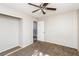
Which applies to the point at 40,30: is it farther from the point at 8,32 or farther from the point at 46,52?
the point at 8,32

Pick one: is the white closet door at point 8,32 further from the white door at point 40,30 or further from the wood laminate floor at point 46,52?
the white door at point 40,30

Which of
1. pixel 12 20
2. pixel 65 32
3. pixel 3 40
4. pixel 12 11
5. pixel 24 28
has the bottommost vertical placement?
pixel 3 40

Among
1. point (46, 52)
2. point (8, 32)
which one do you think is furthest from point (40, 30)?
point (8, 32)

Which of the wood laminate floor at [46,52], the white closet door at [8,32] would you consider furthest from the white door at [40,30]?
the white closet door at [8,32]

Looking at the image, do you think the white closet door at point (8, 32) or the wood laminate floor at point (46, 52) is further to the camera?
the white closet door at point (8, 32)

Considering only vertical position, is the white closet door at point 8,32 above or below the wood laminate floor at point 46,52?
above

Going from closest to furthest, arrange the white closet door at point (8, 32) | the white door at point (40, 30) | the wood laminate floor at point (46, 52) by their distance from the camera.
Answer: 1. the wood laminate floor at point (46, 52)
2. the white closet door at point (8, 32)
3. the white door at point (40, 30)

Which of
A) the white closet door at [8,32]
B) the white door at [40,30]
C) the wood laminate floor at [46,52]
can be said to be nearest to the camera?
the wood laminate floor at [46,52]

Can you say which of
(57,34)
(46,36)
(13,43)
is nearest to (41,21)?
(46,36)

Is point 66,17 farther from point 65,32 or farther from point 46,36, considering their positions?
point 46,36

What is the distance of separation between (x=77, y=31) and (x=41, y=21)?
3374 millimetres

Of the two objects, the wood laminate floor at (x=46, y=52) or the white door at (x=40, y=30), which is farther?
the white door at (x=40, y=30)

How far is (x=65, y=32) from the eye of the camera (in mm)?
4262

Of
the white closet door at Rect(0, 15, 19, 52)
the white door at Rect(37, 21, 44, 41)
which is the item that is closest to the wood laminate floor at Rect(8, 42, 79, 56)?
the white closet door at Rect(0, 15, 19, 52)
